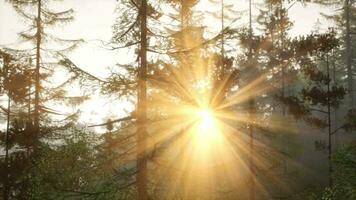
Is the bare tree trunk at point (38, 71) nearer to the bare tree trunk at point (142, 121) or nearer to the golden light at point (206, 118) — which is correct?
the golden light at point (206, 118)

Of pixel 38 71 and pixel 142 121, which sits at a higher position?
pixel 38 71

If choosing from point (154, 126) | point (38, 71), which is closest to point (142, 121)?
point (154, 126)

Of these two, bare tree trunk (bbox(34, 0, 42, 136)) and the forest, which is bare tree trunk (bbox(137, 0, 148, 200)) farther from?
bare tree trunk (bbox(34, 0, 42, 136))

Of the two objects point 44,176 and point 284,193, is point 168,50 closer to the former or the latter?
point 44,176

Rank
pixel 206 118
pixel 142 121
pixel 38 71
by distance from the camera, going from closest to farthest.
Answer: pixel 142 121
pixel 206 118
pixel 38 71

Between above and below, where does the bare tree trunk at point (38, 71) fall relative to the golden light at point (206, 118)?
above

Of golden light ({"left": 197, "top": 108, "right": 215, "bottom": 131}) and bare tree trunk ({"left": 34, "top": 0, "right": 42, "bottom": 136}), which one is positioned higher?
bare tree trunk ({"left": 34, "top": 0, "right": 42, "bottom": 136})

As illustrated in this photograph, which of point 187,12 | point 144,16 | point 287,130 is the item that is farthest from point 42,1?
point 287,130

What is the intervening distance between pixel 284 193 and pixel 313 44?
1284cm

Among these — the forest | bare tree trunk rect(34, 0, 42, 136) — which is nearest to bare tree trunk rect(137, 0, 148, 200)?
the forest

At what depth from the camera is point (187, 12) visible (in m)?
22.5

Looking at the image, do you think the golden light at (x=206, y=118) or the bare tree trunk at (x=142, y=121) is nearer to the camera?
the bare tree trunk at (x=142, y=121)

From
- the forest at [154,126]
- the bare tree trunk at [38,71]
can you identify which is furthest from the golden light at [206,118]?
the bare tree trunk at [38,71]

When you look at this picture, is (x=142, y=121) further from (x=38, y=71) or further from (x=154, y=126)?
(x=38, y=71)
